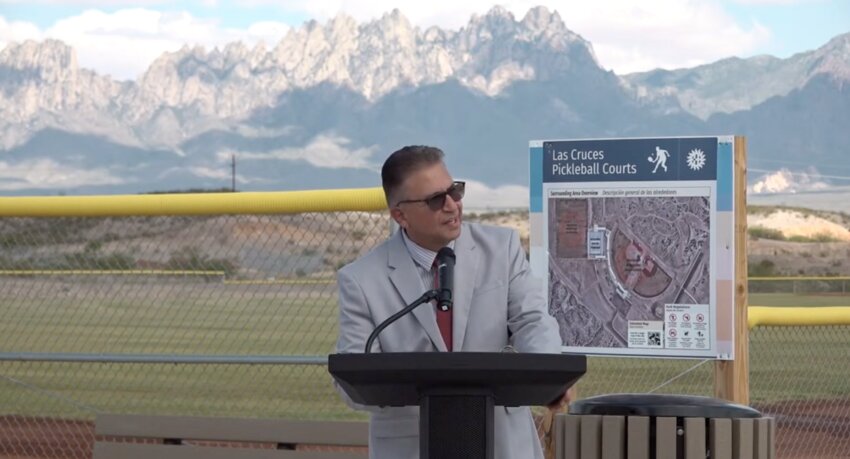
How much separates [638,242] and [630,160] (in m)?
0.37

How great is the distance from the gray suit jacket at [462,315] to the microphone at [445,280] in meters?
0.16

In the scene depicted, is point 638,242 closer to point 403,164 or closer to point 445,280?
point 403,164

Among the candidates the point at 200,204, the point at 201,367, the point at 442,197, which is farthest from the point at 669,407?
the point at 201,367

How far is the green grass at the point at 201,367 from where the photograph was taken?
28.8 ft

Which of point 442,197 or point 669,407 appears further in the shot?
point 669,407

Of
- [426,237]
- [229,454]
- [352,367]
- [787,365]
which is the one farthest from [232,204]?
[787,365]

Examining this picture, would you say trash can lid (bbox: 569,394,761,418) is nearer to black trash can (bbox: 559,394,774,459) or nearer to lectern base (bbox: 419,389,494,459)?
black trash can (bbox: 559,394,774,459)

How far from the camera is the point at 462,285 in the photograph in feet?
13.5

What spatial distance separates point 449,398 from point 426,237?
86 centimetres

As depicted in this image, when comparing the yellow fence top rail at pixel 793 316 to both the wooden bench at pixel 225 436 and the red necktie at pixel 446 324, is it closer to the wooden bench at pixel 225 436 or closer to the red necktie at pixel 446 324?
the wooden bench at pixel 225 436

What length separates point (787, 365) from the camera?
73.2 feet

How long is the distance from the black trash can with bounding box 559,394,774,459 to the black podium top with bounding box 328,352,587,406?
3.47 ft

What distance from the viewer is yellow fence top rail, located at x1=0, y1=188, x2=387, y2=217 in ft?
22.7

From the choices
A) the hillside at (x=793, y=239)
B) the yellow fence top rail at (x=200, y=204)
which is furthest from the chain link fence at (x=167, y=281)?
the hillside at (x=793, y=239)
